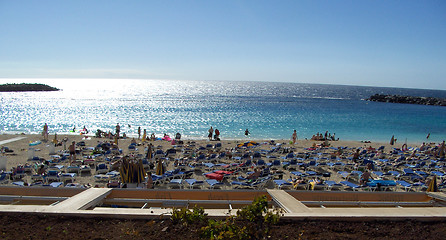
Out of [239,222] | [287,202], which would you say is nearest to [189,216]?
[239,222]

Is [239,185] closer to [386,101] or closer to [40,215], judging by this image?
[40,215]

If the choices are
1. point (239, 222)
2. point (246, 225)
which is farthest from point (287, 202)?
point (246, 225)

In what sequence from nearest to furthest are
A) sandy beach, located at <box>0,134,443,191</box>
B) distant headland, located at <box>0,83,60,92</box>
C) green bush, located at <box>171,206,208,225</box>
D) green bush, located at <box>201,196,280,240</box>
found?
green bush, located at <box>201,196,280,240</box>
green bush, located at <box>171,206,208,225</box>
sandy beach, located at <box>0,134,443,191</box>
distant headland, located at <box>0,83,60,92</box>

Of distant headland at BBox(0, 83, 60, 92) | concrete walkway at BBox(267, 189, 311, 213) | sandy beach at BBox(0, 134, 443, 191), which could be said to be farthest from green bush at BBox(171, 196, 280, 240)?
distant headland at BBox(0, 83, 60, 92)

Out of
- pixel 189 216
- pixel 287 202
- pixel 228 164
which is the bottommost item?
pixel 228 164

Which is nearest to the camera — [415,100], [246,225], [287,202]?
[246,225]

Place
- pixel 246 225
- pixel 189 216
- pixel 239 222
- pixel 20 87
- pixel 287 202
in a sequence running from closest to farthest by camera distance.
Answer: pixel 246 225, pixel 189 216, pixel 239 222, pixel 287 202, pixel 20 87

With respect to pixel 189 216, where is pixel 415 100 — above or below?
above

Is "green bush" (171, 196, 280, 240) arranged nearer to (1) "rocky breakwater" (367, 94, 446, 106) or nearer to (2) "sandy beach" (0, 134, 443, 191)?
(2) "sandy beach" (0, 134, 443, 191)

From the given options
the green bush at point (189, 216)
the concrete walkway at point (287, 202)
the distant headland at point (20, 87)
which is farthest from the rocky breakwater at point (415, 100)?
the distant headland at point (20, 87)

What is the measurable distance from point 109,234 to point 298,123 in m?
→ 37.9

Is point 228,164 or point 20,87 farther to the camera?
point 20,87

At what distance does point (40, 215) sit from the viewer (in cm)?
501

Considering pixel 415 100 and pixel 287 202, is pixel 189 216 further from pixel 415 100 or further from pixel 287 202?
pixel 415 100
